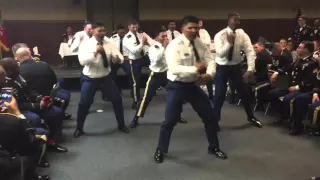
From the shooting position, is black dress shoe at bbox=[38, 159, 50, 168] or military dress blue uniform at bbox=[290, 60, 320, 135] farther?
military dress blue uniform at bbox=[290, 60, 320, 135]

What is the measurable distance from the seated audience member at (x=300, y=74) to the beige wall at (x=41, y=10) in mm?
6545

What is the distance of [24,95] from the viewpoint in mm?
4047

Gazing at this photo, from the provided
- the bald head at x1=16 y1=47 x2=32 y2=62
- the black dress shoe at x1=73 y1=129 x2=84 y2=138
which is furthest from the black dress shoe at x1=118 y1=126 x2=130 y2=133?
the bald head at x1=16 y1=47 x2=32 y2=62

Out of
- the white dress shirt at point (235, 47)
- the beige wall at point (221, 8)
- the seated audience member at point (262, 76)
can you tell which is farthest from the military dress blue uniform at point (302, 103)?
the beige wall at point (221, 8)

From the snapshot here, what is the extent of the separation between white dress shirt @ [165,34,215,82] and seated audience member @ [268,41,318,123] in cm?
162

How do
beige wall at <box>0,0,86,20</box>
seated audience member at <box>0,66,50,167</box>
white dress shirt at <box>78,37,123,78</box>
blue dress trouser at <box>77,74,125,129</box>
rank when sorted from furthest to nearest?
beige wall at <box>0,0,86,20</box>
blue dress trouser at <box>77,74,125,129</box>
white dress shirt at <box>78,37,123,78</box>
seated audience member at <box>0,66,50,167</box>

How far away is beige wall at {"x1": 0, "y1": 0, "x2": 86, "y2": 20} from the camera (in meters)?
10.1

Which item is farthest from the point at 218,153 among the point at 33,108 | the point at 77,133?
the point at 33,108

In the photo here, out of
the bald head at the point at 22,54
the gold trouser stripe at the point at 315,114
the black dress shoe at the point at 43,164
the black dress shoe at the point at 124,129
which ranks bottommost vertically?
the black dress shoe at the point at 124,129

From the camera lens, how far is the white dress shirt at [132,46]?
21.2ft

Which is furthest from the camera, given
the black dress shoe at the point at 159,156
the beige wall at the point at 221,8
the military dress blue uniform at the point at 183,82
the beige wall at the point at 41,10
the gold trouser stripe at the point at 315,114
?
the beige wall at the point at 221,8

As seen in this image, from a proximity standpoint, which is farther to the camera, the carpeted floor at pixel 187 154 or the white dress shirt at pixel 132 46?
the white dress shirt at pixel 132 46

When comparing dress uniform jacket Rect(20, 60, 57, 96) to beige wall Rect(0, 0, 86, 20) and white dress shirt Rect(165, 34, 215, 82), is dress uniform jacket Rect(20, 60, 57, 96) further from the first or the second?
beige wall Rect(0, 0, 86, 20)

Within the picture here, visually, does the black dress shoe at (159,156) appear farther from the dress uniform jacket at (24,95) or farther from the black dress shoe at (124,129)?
the dress uniform jacket at (24,95)
